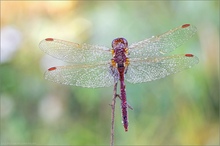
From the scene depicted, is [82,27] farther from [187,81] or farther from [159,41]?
[159,41]

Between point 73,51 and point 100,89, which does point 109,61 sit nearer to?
point 73,51

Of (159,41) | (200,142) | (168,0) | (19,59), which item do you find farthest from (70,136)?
(159,41)

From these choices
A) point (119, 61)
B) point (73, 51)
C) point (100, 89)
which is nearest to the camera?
point (119, 61)

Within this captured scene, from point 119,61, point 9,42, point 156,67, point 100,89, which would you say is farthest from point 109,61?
point 9,42

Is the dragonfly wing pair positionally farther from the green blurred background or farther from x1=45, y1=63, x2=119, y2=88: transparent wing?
the green blurred background

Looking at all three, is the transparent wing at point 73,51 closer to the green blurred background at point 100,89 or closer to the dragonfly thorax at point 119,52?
the dragonfly thorax at point 119,52

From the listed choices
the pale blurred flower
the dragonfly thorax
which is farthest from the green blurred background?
the dragonfly thorax

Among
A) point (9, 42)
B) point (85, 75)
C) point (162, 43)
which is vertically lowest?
point (85, 75)
